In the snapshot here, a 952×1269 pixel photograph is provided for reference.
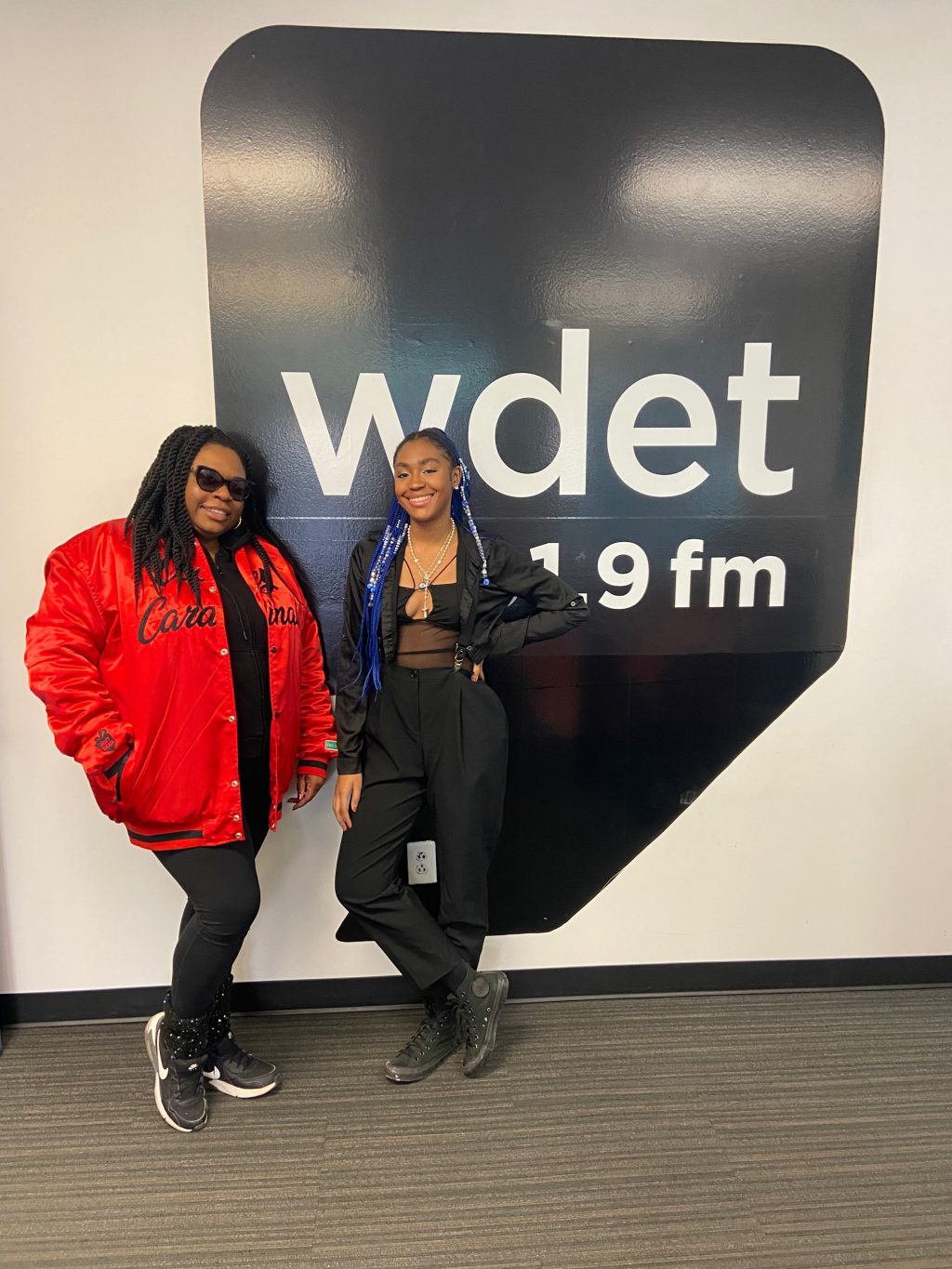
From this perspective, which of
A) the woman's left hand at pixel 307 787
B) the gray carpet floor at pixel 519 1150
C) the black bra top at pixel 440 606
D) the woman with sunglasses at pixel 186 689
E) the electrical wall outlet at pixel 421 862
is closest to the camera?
the gray carpet floor at pixel 519 1150

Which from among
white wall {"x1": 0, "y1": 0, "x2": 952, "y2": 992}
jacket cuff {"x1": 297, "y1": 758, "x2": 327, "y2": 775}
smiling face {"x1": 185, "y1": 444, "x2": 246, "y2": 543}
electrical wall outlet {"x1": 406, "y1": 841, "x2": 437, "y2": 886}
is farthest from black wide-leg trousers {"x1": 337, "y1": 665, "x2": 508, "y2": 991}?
smiling face {"x1": 185, "y1": 444, "x2": 246, "y2": 543}

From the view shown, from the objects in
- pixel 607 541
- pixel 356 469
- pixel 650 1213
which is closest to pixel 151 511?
pixel 356 469

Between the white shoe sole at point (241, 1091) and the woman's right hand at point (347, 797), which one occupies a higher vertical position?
the woman's right hand at point (347, 797)

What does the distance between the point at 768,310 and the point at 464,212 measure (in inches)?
37.3

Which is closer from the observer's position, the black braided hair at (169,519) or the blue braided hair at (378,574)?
the black braided hair at (169,519)

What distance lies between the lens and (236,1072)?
200 cm

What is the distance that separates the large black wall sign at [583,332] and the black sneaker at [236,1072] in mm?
862

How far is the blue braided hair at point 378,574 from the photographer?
1.92 metres

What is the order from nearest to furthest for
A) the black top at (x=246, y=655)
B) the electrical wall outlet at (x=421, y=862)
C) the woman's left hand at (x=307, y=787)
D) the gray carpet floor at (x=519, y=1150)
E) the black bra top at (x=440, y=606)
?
the gray carpet floor at (x=519, y=1150) < the black top at (x=246, y=655) < the black bra top at (x=440, y=606) < the woman's left hand at (x=307, y=787) < the electrical wall outlet at (x=421, y=862)

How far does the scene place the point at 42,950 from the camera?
7.41 feet

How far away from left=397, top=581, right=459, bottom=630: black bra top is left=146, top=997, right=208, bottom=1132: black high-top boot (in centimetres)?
120

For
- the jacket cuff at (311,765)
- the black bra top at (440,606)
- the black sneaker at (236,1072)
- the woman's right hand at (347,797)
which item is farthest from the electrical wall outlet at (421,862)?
the black bra top at (440,606)

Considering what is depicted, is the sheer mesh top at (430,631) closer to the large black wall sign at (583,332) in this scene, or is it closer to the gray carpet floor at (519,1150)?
the large black wall sign at (583,332)

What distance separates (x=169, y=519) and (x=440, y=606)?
0.71 metres
